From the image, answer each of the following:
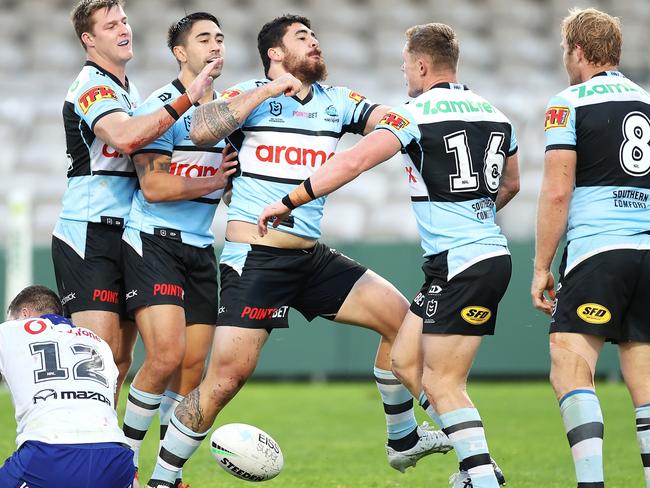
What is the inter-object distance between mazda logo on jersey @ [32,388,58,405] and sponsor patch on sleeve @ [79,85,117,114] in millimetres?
2334

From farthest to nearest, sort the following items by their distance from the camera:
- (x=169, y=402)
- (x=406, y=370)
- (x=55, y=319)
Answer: (x=169, y=402)
(x=406, y=370)
(x=55, y=319)

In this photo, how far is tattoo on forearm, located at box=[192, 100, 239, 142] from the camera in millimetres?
7090

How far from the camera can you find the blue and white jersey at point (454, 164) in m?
6.55

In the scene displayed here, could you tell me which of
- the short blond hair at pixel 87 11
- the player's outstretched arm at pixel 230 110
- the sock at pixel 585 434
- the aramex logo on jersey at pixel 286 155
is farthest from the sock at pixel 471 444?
the short blond hair at pixel 87 11

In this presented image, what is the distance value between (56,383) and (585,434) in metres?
2.92

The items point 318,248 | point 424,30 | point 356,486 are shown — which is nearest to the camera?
point 424,30

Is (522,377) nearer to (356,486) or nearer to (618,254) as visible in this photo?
(356,486)

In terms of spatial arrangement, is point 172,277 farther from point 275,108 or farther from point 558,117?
point 558,117

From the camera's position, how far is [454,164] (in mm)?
6574

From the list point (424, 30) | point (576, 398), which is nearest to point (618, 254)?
point (576, 398)

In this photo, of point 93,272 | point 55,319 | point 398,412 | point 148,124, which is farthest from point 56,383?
point 398,412

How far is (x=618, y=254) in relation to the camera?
20.8 feet

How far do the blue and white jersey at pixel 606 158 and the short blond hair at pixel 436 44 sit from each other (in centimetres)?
74

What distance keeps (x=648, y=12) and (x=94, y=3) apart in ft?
62.5
